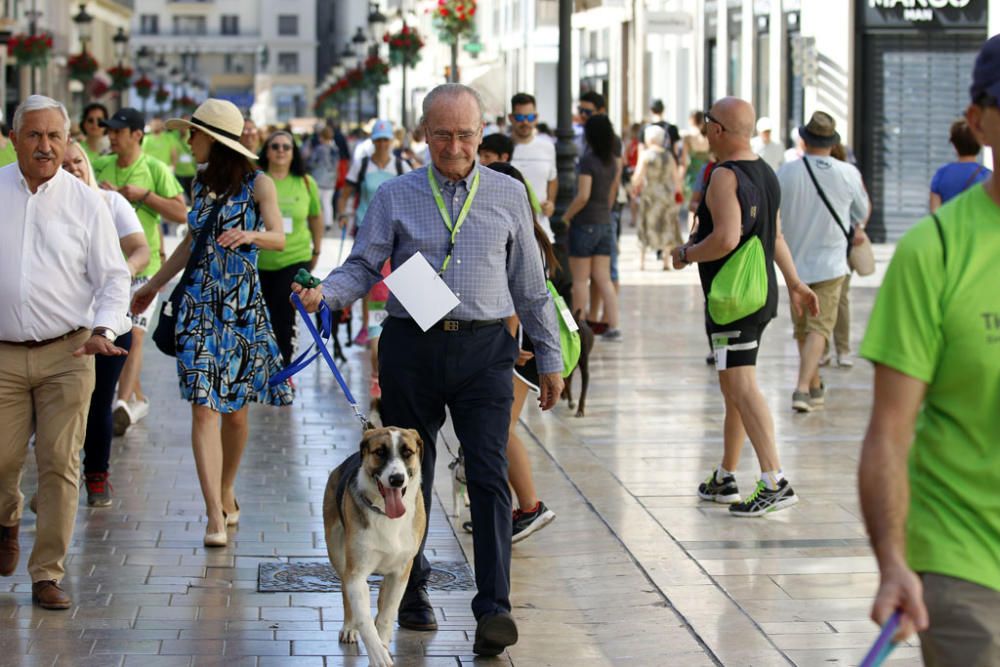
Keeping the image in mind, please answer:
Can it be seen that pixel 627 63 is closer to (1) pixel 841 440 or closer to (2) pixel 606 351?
(2) pixel 606 351

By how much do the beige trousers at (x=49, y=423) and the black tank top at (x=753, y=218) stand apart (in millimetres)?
3052

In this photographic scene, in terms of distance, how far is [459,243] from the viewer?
5.95 meters

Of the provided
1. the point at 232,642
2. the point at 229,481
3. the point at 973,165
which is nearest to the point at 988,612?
the point at 232,642

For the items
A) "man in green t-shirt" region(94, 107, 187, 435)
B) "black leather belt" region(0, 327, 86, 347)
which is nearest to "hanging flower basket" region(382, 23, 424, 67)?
"man in green t-shirt" region(94, 107, 187, 435)

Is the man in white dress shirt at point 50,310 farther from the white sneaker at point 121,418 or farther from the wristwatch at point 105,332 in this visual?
the white sneaker at point 121,418

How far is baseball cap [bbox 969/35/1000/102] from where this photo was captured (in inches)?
128

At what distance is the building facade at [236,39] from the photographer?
180250mm

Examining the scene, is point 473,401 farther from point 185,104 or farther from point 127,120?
point 185,104

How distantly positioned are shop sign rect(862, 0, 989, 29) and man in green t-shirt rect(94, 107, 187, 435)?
58.5ft

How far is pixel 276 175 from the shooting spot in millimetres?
12328

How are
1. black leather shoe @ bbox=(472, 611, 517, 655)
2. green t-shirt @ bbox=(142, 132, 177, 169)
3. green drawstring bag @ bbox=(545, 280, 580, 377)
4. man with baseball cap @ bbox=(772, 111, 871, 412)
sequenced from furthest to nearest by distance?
green t-shirt @ bbox=(142, 132, 177, 169)
man with baseball cap @ bbox=(772, 111, 871, 412)
green drawstring bag @ bbox=(545, 280, 580, 377)
black leather shoe @ bbox=(472, 611, 517, 655)

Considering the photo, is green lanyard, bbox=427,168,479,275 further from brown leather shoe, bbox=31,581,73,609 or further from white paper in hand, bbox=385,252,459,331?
brown leather shoe, bbox=31,581,73,609

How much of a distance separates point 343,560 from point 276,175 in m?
6.76

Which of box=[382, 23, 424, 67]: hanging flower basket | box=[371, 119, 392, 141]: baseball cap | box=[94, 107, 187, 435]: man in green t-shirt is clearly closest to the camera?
box=[94, 107, 187, 435]: man in green t-shirt
